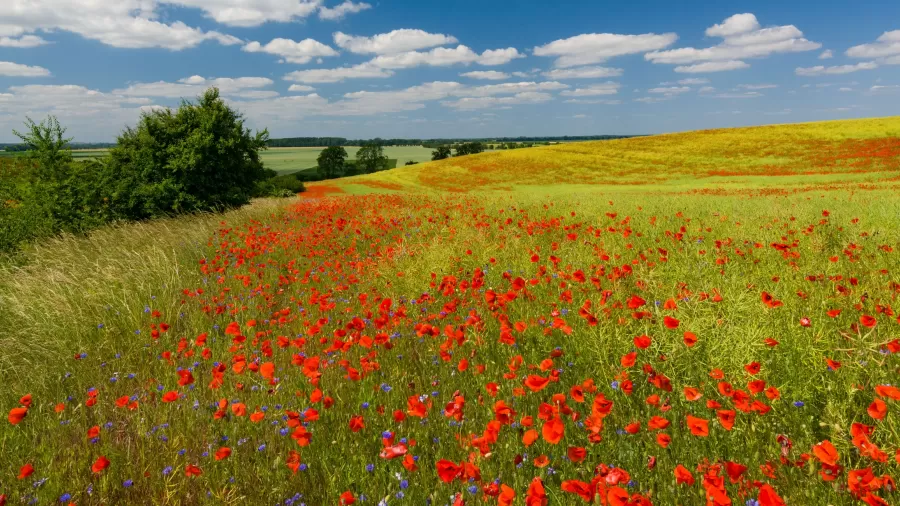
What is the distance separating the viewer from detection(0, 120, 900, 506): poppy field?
6.64 ft

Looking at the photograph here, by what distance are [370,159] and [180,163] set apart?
79008 mm

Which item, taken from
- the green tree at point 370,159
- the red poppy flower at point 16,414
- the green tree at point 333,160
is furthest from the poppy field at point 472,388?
the green tree at point 370,159

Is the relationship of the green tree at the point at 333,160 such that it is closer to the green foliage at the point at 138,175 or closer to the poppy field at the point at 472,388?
the green foliage at the point at 138,175

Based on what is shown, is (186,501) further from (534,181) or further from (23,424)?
(534,181)

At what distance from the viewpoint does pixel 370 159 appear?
93.4m

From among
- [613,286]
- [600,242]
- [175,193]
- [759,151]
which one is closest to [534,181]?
[759,151]

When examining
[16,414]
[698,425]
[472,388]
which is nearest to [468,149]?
[472,388]

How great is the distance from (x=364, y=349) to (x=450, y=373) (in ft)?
2.84

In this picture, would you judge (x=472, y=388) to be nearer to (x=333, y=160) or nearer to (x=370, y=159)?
(x=333, y=160)

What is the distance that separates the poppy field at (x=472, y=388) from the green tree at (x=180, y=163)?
1114 centimetres

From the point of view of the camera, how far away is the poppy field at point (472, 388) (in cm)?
202

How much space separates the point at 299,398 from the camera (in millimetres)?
2994

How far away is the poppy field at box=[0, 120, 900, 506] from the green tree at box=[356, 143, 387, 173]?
291ft

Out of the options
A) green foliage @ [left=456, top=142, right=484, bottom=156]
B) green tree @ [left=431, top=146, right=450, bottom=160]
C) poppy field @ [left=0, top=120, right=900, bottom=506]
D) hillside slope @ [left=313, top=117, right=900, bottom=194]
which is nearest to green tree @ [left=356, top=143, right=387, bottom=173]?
green tree @ [left=431, top=146, right=450, bottom=160]
